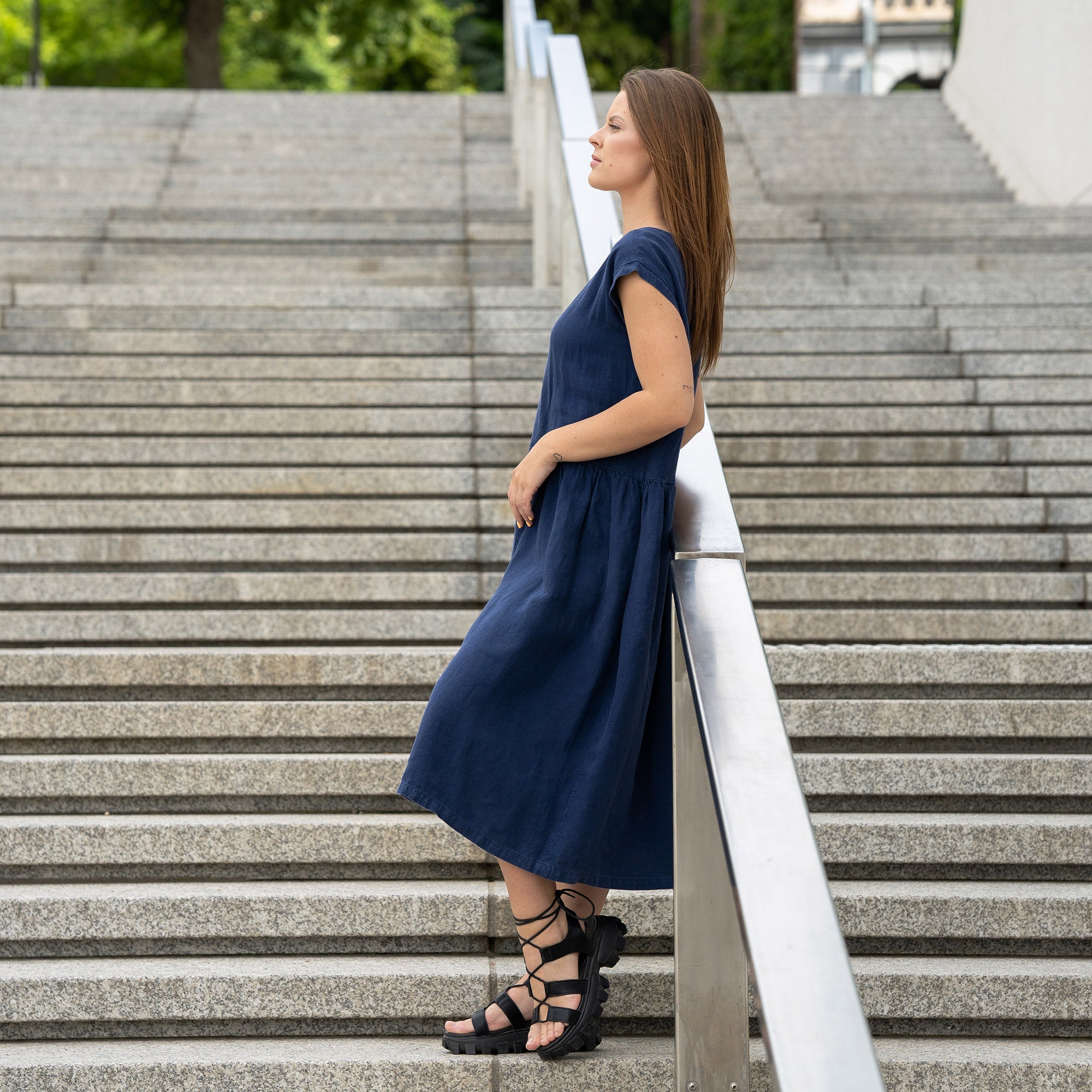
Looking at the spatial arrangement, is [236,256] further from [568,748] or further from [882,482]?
[568,748]

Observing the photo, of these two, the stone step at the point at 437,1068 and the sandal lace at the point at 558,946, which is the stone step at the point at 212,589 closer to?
the stone step at the point at 437,1068

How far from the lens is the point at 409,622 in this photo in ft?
12.7

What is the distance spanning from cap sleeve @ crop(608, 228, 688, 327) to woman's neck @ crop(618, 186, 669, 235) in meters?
0.06

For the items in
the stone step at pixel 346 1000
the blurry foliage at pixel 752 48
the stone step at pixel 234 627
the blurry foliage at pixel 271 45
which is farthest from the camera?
the blurry foliage at pixel 752 48

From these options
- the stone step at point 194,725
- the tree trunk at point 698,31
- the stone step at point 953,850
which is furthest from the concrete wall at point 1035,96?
the tree trunk at point 698,31

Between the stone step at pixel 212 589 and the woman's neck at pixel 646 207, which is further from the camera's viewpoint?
the stone step at pixel 212 589

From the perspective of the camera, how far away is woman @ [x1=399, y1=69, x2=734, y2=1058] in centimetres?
213

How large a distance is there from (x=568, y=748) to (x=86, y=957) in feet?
4.54

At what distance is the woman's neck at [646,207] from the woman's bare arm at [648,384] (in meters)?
0.17

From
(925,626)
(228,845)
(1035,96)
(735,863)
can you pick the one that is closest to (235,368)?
(228,845)

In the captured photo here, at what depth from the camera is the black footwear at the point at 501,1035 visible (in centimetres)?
240

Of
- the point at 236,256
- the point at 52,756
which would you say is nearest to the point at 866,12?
the point at 236,256

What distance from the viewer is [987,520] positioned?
4.42 m

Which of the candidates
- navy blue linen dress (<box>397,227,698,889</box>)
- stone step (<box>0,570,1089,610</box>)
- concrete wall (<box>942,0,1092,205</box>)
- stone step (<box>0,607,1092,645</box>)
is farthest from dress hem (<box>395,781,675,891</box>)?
concrete wall (<box>942,0,1092,205</box>)
